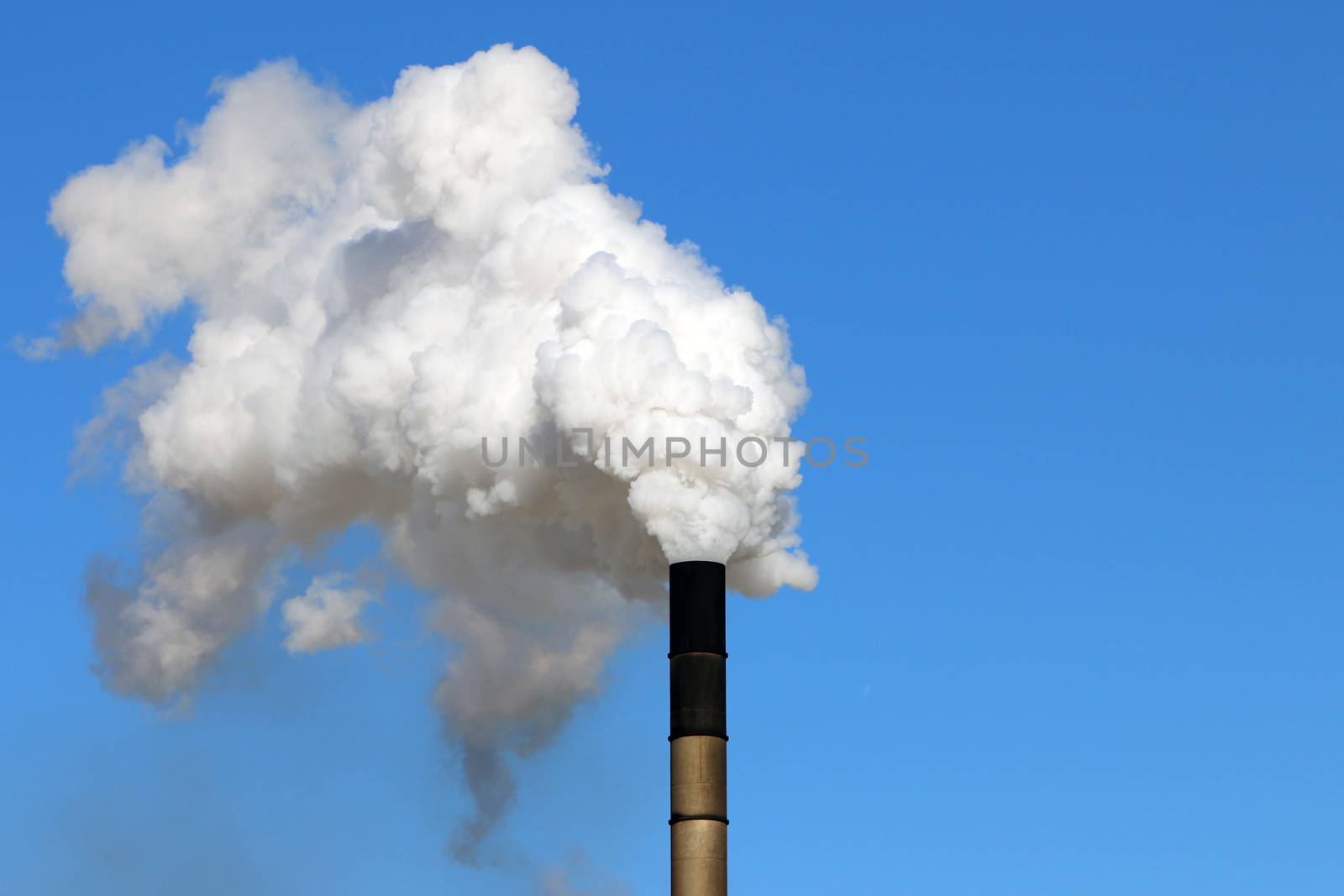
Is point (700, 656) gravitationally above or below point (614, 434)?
below

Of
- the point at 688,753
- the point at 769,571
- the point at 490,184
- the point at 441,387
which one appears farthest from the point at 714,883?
the point at 490,184

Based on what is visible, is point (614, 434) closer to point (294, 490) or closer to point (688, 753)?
point (688, 753)

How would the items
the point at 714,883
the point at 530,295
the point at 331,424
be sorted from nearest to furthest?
the point at 714,883, the point at 530,295, the point at 331,424

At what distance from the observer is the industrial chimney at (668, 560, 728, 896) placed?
51.9 metres

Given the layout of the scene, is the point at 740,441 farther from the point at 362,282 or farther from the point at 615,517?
the point at 362,282

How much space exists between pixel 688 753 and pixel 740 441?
802cm

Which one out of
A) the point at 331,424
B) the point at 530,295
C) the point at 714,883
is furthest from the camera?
the point at 331,424

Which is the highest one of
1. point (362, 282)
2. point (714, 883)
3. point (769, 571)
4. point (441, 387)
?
point (362, 282)

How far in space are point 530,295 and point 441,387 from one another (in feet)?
10.8

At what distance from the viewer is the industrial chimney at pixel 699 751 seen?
5194 centimetres

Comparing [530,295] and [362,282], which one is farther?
[362,282]

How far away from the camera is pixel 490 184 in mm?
61000

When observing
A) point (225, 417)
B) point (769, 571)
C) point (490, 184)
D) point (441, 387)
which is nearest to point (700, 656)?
point (769, 571)

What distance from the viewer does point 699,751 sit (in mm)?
52312
